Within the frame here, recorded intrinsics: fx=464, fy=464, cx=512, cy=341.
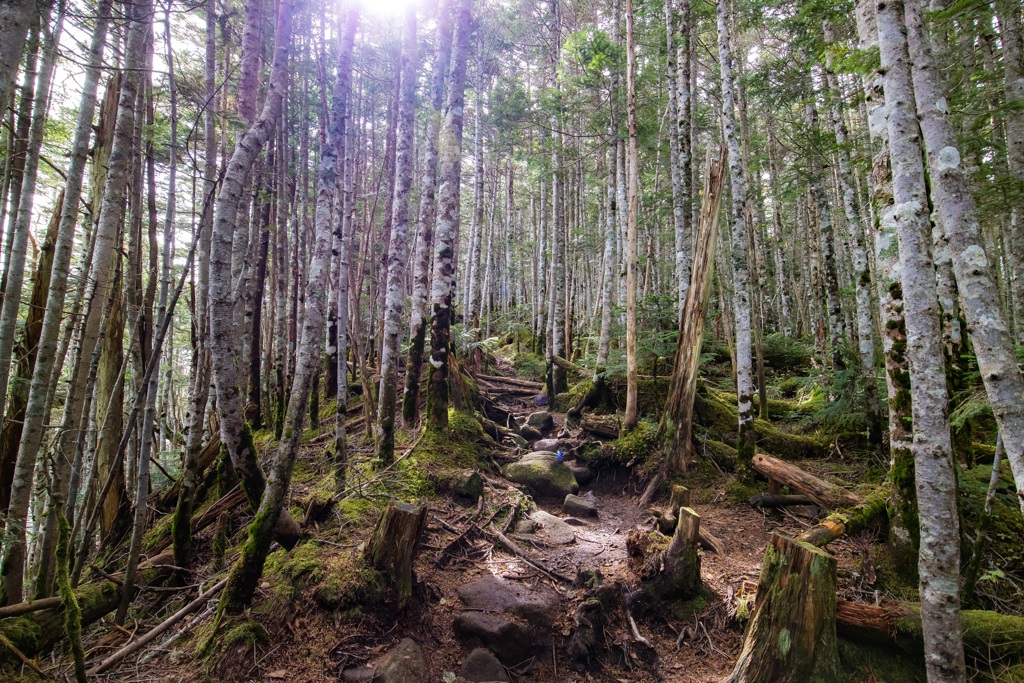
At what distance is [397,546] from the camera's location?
171 inches

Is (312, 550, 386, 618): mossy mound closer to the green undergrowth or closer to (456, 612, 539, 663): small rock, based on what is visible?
(456, 612, 539, 663): small rock

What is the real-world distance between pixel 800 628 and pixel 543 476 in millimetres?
4528

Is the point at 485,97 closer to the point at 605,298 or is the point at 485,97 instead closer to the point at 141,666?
the point at 605,298

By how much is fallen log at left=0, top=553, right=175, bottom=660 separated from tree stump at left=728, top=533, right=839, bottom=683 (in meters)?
5.15

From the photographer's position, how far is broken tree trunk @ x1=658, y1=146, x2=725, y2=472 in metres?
7.48

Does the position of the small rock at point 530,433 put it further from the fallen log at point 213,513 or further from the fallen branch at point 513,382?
the fallen log at point 213,513

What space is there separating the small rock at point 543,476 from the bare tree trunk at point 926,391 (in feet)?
16.9

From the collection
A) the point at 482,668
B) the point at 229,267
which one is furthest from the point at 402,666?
the point at 229,267

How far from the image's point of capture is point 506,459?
8375 mm

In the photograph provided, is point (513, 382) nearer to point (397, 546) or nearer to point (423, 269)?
point (423, 269)

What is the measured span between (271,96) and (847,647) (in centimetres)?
682

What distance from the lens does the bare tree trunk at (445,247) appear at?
7586mm

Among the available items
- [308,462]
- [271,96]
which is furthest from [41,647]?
[271,96]

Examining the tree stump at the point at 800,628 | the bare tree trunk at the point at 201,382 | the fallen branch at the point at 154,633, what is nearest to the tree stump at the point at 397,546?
the fallen branch at the point at 154,633
